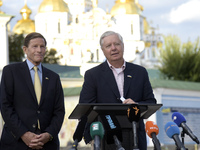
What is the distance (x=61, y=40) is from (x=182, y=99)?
1602 inches

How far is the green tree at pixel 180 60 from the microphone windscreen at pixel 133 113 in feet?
98.2

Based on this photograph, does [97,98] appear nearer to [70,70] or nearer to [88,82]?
[88,82]

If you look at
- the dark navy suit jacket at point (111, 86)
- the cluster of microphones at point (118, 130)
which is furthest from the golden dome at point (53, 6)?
the cluster of microphones at point (118, 130)

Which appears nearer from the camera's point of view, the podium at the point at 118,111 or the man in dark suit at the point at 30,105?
the podium at the point at 118,111

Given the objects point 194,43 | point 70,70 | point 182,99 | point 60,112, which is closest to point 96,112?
point 60,112

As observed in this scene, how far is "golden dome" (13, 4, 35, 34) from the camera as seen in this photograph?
2700 inches

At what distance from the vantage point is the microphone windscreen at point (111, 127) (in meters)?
4.70

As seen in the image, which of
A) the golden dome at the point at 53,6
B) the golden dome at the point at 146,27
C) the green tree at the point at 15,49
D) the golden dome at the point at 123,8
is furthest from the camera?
the golden dome at the point at 146,27

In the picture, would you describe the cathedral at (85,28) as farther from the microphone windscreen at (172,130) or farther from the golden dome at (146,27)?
the microphone windscreen at (172,130)

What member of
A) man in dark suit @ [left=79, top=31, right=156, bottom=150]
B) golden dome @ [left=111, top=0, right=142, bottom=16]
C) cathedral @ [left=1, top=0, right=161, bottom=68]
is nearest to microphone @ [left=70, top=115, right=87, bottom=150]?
man in dark suit @ [left=79, top=31, right=156, bottom=150]

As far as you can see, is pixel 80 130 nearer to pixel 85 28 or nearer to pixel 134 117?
pixel 134 117

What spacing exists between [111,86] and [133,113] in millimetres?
901

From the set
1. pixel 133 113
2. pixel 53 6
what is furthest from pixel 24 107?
pixel 53 6

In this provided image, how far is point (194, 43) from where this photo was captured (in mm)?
38156
